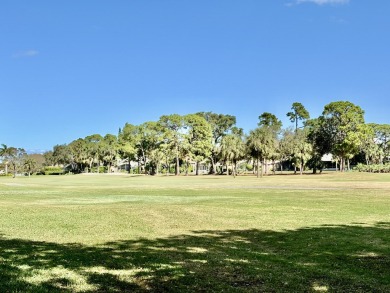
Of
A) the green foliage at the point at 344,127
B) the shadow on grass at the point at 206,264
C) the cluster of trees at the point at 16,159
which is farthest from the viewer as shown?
the cluster of trees at the point at 16,159

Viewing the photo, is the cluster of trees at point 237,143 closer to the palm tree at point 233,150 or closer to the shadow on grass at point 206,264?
the palm tree at point 233,150

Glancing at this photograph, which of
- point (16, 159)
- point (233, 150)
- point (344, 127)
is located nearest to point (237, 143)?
point (233, 150)

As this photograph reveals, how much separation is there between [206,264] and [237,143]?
3326 inches

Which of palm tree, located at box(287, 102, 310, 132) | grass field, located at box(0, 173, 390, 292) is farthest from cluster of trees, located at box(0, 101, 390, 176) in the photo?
grass field, located at box(0, 173, 390, 292)

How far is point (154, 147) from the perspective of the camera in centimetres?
11481

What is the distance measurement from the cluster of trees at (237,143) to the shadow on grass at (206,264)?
6994cm

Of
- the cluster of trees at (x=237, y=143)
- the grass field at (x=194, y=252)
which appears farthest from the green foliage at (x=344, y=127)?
the grass field at (x=194, y=252)

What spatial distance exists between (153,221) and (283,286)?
11.2 m

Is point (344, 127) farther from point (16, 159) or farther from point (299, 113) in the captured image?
point (16, 159)

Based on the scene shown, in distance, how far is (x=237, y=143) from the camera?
94.1 metres

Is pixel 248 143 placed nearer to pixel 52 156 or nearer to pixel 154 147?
pixel 154 147

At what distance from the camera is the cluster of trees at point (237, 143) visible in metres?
93.1

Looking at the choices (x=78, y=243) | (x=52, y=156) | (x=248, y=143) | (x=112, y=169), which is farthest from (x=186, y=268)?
(x=52, y=156)

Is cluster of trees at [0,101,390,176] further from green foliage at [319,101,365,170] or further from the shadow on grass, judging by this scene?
the shadow on grass
